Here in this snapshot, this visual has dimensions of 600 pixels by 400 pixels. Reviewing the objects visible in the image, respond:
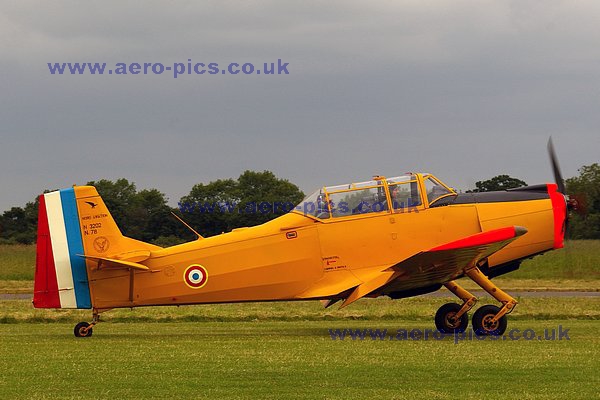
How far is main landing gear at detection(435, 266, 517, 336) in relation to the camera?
53.7 ft

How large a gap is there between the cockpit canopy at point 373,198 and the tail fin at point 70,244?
2987 millimetres

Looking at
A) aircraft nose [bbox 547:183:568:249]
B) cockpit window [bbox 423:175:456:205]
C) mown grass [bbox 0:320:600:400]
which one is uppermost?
cockpit window [bbox 423:175:456:205]

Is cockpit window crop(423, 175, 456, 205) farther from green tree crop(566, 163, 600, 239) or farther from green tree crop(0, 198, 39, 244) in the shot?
green tree crop(0, 198, 39, 244)

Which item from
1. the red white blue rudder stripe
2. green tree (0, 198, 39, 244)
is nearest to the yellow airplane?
the red white blue rudder stripe

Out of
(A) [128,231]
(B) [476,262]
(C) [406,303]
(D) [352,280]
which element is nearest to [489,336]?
(B) [476,262]

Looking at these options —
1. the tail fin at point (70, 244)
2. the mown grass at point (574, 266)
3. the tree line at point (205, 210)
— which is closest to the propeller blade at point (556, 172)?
the tail fin at point (70, 244)

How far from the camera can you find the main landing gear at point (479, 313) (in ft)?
53.7

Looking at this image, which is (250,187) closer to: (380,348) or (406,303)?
(406,303)

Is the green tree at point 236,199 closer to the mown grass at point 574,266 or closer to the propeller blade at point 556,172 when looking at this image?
the mown grass at point 574,266

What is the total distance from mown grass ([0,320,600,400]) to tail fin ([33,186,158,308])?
74cm

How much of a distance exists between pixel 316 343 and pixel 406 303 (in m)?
10.0

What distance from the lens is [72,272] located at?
1638 centimetres

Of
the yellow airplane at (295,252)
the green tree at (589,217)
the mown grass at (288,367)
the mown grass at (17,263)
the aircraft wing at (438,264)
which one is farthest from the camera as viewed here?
the mown grass at (17,263)

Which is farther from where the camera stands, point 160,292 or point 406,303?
point 406,303
